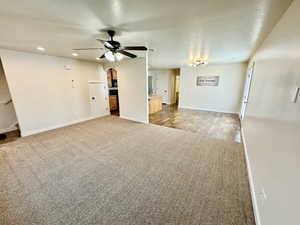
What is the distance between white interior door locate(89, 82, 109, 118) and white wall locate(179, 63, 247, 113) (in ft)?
14.6

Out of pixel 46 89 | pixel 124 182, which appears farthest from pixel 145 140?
pixel 46 89

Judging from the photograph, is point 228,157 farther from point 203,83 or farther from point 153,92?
point 153,92

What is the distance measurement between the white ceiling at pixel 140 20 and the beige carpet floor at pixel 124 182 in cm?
254

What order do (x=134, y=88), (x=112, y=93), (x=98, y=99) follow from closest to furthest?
(x=134, y=88) < (x=98, y=99) < (x=112, y=93)

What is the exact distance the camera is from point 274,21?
1874mm

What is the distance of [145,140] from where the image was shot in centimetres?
342

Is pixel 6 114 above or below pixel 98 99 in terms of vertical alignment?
below

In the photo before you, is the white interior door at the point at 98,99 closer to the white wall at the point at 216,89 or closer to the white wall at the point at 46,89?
the white wall at the point at 46,89

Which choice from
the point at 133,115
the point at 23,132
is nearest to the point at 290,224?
the point at 133,115

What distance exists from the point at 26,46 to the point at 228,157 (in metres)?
5.63

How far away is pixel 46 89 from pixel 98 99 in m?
1.92

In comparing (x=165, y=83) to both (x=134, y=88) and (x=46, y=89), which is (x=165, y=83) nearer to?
(x=134, y=88)

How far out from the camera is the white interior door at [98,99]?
541cm

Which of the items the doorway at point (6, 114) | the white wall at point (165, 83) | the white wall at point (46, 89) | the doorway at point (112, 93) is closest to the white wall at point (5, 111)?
the doorway at point (6, 114)
